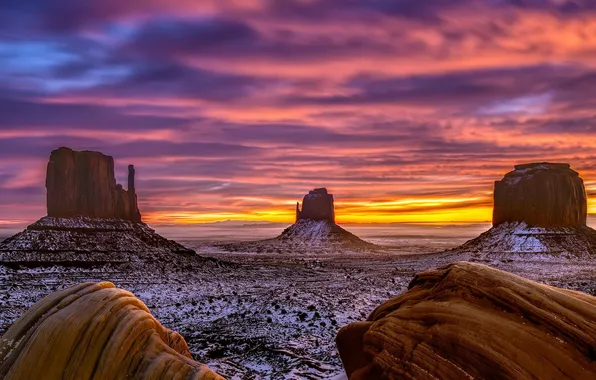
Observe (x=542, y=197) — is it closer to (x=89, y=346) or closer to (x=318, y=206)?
(x=318, y=206)

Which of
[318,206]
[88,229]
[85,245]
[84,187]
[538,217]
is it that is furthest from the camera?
[318,206]

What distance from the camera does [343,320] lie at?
76.3 feet

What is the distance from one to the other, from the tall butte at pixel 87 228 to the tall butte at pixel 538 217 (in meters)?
61.5

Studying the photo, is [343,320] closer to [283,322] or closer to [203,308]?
[283,322]

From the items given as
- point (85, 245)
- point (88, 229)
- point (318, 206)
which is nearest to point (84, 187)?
point (88, 229)

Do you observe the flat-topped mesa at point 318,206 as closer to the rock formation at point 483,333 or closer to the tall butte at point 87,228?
the tall butte at point 87,228

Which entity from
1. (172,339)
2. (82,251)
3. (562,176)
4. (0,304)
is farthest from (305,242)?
(172,339)

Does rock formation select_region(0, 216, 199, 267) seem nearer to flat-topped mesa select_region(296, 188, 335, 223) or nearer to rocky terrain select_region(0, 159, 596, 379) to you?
rocky terrain select_region(0, 159, 596, 379)

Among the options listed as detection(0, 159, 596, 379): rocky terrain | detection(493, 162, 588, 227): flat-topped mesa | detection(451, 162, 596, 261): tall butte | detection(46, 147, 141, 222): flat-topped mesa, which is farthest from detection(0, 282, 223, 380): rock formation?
detection(493, 162, 588, 227): flat-topped mesa

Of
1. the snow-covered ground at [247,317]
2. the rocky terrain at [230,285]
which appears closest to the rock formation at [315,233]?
the rocky terrain at [230,285]

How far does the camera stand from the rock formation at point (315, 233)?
152m

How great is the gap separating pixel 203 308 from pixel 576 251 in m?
86.2

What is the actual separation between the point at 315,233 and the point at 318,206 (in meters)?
16.2

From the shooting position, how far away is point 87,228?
89250mm
